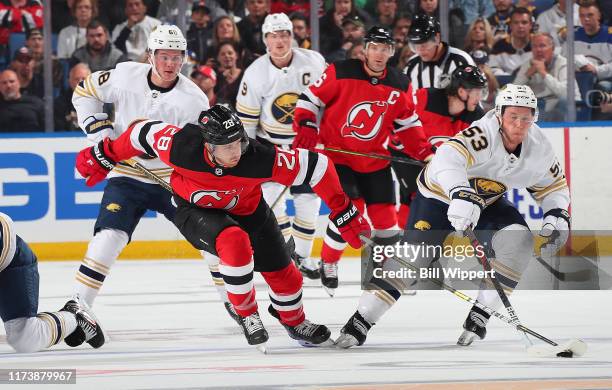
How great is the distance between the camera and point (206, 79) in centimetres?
876

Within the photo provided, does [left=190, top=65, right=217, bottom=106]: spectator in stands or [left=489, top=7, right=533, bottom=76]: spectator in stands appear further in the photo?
[left=489, top=7, right=533, bottom=76]: spectator in stands

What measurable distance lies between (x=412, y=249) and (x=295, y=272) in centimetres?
55

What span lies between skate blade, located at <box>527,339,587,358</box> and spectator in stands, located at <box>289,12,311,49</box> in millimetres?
4522

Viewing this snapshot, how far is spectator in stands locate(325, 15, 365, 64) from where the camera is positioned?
8828mm

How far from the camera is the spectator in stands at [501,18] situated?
8922 mm

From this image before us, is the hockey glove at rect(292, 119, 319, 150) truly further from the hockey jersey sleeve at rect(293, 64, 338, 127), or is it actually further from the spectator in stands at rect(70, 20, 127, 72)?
the spectator in stands at rect(70, 20, 127, 72)

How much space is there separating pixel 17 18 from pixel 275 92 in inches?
83.7

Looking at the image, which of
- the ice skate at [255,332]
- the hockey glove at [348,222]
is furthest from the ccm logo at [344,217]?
the ice skate at [255,332]

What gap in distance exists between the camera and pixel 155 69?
5.70 m

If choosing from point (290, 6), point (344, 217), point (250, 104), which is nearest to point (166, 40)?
point (344, 217)

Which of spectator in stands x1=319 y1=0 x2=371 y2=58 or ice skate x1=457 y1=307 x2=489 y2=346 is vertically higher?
spectator in stands x1=319 y1=0 x2=371 y2=58

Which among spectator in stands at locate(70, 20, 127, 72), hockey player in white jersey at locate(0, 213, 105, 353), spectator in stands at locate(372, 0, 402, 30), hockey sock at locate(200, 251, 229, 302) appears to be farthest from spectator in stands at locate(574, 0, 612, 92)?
hockey player in white jersey at locate(0, 213, 105, 353)

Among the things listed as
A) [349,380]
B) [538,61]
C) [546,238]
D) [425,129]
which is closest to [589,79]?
[538,61]

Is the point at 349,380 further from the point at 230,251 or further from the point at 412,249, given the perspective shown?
the point at 412,249
